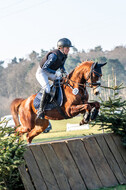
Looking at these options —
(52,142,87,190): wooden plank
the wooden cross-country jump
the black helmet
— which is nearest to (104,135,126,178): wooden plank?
the wooden cross-country jump

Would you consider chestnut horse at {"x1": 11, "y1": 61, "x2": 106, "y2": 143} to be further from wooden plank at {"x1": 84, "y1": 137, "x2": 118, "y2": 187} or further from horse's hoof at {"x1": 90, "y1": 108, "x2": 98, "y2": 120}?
wooden plank at {"x1": 84, "y1": 137, "x2": 118, "y2": 187}

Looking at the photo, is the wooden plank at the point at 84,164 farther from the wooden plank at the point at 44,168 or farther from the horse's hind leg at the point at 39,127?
the horse's hind leg at the point at 39,127

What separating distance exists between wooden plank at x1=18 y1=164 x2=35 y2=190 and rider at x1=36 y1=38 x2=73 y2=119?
2.36 metres

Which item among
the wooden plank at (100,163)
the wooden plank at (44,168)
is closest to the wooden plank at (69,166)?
the wooden plank at (44,168)

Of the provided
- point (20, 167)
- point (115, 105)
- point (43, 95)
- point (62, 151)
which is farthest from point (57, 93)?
point (20, 167)

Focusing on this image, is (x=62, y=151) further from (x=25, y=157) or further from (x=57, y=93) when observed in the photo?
(x=57, y=93)

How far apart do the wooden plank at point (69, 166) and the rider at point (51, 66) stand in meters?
1.78

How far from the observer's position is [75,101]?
722 centimetres

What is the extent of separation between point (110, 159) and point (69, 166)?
3.25ft

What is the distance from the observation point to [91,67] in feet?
23.7

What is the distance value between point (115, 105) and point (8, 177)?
10.2ft

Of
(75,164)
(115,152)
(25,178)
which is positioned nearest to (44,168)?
(25,178)

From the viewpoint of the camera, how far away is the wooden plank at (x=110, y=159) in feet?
20.5

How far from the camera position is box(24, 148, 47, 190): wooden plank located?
5.36 meters
